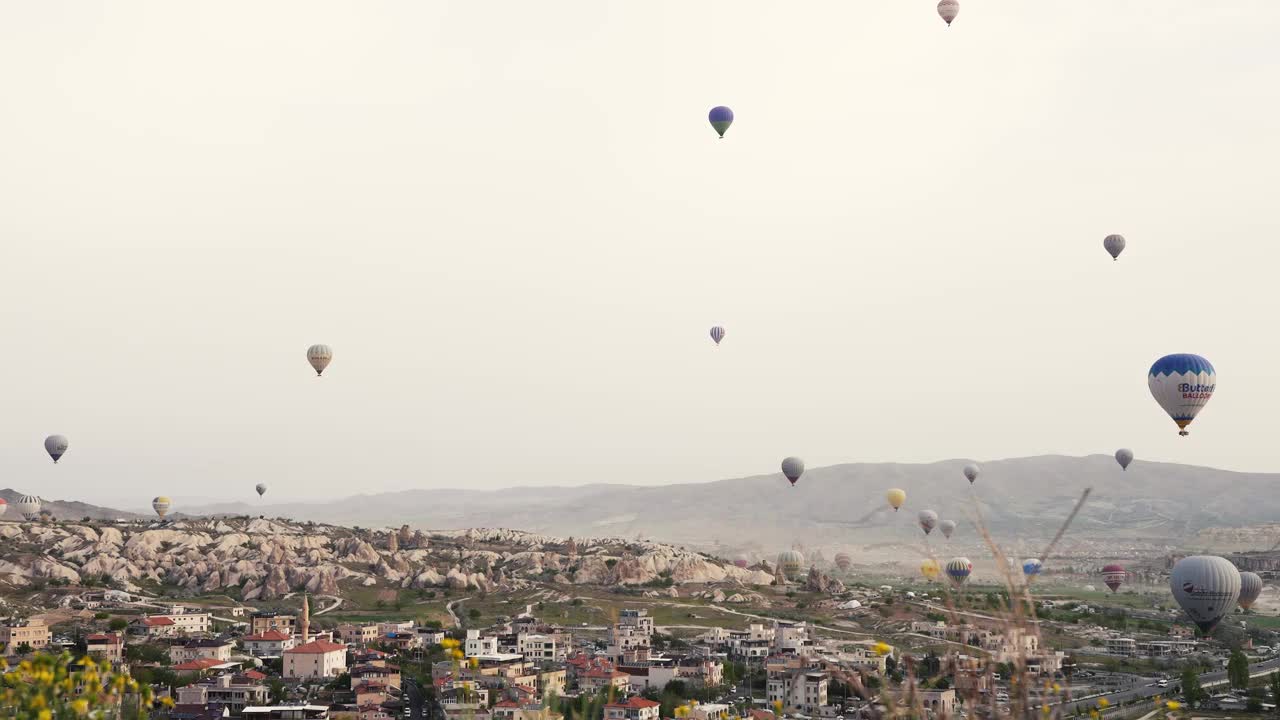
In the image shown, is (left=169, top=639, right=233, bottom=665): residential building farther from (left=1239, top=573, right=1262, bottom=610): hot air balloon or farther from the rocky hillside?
(left=1239, top=573, right=1262, bottom=610): hot air balloon

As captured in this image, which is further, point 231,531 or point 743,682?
point 231,531

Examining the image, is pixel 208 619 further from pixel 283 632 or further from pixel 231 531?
pixel 231 531

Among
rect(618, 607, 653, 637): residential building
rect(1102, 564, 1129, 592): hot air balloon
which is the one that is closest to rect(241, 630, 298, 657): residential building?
rect(618, 607, 653, 637): residential building

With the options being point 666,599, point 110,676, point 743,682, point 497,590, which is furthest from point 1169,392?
point 110,676

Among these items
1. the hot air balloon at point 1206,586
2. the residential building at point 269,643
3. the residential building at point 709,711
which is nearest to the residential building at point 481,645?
the residential building at point 269,643

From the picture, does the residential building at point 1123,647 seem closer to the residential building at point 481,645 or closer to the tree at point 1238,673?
the tree at point 1238,673
